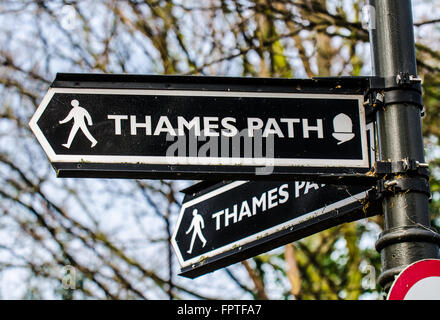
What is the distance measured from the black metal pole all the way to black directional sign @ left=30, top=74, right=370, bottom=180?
109 millimetres

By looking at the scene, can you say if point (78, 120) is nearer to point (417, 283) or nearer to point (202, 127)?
point (202, 127)

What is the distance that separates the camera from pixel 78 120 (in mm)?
2828

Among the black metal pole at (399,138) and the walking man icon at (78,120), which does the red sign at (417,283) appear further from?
the walking man icon at (78,120)

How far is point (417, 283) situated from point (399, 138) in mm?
592

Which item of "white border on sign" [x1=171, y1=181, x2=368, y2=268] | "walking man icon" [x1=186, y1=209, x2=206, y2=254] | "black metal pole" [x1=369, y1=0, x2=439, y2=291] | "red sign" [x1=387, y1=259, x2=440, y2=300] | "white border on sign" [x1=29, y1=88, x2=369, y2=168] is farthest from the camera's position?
"walking man icon" [x1=186, y1=209, x2=206, y2=254]

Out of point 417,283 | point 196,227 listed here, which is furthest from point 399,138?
point 196,227

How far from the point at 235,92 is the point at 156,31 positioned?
6.00m

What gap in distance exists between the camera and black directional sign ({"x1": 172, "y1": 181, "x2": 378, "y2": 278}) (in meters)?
3.04

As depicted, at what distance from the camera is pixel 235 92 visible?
9.71 ft

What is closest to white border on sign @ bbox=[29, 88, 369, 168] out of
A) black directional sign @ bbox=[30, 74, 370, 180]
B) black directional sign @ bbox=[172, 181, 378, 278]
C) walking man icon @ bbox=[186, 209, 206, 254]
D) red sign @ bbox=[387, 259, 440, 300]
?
black directional sign @ bbox=[30, 74, 370, 180]

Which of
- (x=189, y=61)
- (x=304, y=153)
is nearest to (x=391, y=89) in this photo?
(x=304, y=153)

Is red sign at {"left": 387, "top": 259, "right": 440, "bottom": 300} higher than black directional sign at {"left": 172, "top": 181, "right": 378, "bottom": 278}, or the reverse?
black directional sign at {"left": 172, "top": 181, "right": 378, "bottom": 278}

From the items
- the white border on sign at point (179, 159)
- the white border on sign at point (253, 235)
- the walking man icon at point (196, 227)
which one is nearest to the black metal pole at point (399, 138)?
the white border on sign at point (179, 159)

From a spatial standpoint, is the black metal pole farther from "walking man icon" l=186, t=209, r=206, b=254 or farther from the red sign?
"walking man icon" l=186, t=209, r=206, b=254
